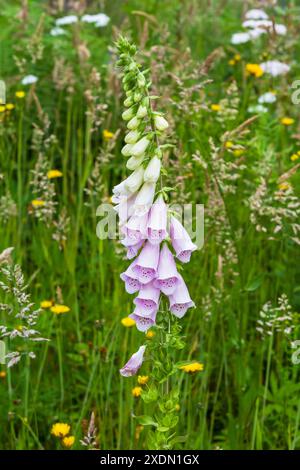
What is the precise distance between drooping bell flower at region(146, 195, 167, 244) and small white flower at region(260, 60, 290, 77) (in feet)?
8.61

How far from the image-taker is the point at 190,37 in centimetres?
564

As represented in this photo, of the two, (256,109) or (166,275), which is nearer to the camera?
(166,275)

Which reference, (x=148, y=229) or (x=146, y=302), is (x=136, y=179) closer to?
(x=148, y=229)

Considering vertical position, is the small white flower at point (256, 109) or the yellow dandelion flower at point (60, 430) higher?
the small white flower at point (256, 109)

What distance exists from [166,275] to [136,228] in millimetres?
130

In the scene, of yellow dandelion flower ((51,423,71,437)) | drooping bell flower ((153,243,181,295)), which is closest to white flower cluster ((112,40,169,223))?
drooping bell flower ((153,243,181,295))

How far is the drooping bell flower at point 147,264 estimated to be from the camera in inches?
76.4

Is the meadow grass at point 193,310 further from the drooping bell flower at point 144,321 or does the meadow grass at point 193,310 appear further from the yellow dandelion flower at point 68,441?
the drooping bell flower at point 144,321

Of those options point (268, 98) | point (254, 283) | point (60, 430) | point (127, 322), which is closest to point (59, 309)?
point (127, 322)

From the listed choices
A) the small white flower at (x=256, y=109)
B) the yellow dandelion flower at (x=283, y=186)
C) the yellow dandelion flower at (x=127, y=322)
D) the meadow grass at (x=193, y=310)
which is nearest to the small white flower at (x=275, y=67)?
the small white flower at (x=256, y=109)

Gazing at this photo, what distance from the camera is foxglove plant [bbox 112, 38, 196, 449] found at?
189 cm

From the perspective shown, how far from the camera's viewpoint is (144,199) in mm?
1964

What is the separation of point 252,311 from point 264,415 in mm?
724
